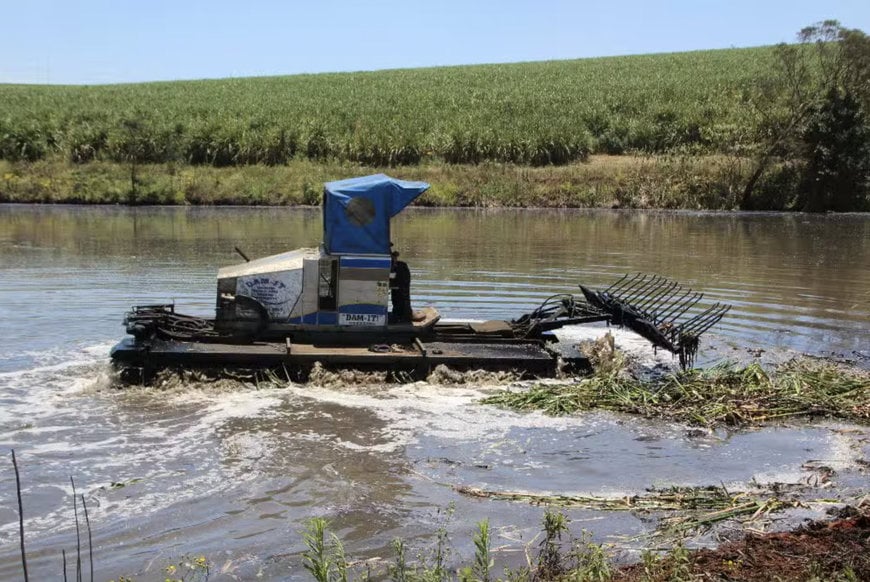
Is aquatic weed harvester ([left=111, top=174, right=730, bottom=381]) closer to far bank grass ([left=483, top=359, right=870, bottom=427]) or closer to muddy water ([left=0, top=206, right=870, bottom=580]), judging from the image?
muddy water ([left=0, top=206, right=870, bottom=580])

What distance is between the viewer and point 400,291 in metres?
12.6

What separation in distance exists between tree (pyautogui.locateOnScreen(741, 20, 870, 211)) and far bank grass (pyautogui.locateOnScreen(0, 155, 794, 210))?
1423 millimetres

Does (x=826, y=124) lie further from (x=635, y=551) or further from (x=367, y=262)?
(x=635, y=551)

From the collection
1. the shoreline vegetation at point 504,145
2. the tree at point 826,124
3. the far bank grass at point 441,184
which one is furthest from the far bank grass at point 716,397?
the tree at point 826,124

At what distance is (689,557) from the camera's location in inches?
238

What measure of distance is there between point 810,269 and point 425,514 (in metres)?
19.4

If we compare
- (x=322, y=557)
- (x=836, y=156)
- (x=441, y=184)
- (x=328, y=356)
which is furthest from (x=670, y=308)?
(x=836, y=156)

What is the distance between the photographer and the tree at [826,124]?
45906 mm

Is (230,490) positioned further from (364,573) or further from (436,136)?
(436,136)

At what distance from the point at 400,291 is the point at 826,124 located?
4020cm

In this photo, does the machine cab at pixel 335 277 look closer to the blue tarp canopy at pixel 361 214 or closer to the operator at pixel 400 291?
the blue tarp canopy at pixel 361 214

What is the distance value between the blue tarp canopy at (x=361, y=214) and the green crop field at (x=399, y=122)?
4025cm

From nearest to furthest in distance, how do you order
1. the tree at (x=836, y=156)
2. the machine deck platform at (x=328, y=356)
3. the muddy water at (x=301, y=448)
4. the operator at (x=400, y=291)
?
the muddy water at (x=301, y=448)
the machine deck platform at (x=328, y=356)
the operator at (x=400, y=291)
the tree at (x=836, y=156)

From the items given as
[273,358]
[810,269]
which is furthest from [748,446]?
[810,269]
